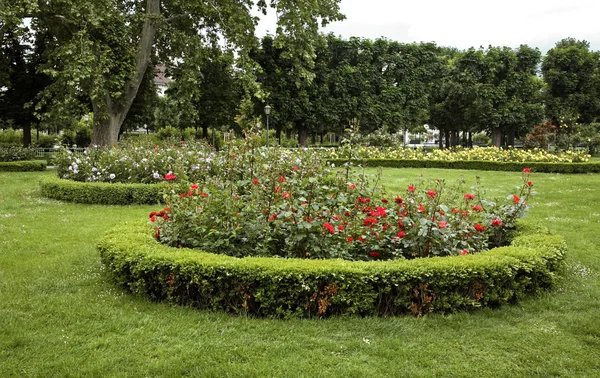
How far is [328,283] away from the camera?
348cm

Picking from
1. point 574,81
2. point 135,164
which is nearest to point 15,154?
point 135,164

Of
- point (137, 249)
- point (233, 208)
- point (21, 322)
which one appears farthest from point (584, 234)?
point (21, 322)

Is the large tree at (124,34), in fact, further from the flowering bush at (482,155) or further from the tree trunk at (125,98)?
the flowering bush at (482,155)

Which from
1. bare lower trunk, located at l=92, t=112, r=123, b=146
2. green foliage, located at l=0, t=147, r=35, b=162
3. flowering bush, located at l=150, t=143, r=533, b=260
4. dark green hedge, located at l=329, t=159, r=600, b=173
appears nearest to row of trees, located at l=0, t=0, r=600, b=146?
bare lower trunk, located at l=92, t=112, r=123, b=146

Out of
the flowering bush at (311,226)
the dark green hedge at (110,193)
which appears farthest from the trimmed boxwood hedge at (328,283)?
the dark green hedge at (110,193)

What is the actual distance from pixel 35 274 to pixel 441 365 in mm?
3985

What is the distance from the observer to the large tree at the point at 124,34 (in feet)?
44.1

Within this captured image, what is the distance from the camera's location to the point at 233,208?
423cm

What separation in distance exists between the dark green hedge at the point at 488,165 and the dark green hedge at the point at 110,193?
8.30 meters

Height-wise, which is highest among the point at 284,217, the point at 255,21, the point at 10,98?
the point at 255,21

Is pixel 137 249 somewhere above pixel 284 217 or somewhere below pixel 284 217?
below

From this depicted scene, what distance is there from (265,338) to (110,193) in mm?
6755

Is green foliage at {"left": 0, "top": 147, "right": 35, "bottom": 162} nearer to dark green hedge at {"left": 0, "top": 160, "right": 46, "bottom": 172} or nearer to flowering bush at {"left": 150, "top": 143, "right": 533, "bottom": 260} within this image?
dark green hedge at {"left": 0, "top": 160, "right": 46, "bottom": 172}

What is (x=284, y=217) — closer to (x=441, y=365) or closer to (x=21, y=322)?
(x=441, y=365)
